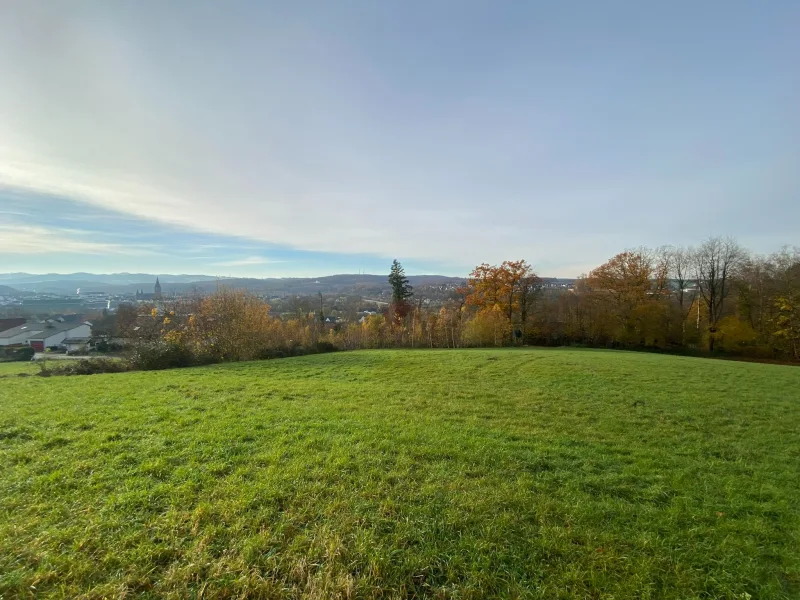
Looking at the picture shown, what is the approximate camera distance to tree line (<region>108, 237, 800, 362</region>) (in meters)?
29.5

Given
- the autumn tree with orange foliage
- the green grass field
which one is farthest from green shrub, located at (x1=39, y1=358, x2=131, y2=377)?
the autumn tree with orange foliage

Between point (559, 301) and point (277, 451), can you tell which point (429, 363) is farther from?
point (559, 301)

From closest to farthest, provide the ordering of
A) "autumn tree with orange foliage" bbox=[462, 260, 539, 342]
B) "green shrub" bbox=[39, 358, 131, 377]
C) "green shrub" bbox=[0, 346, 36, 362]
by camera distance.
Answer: "green shrub" bbox=[39, 358, 131, 377] < "green shrub" bbox=[0, 346, 36, 362] < "autumn tree with orange foliage" bbox=[462, 260, 539, 342]

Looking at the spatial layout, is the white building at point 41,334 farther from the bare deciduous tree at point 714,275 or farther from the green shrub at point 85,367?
the bare deciduous tree at point 714,275

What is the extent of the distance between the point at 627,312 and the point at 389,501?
37845mm

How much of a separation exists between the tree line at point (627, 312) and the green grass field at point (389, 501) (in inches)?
784

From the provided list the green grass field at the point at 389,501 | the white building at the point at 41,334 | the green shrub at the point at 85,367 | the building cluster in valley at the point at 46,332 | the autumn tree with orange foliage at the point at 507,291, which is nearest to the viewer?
the green grass field at the point at 389,501

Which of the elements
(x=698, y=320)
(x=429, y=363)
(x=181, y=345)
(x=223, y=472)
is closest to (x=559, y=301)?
(x=698, y=320)

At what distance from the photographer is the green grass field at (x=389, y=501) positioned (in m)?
2.65

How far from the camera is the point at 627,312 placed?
3319 cm

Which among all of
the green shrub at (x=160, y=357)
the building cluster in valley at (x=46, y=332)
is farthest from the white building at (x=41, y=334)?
the green shrub at (x=160, y=357)

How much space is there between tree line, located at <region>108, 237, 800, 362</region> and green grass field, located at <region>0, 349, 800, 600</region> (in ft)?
65.3

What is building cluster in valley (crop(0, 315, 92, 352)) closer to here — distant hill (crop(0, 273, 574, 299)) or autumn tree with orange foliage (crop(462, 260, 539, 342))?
distant hill (crop(0, 273, 574, 299))

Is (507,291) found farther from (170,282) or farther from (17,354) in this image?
(170,282)
